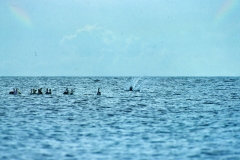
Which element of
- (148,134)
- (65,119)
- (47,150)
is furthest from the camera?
(65,119)

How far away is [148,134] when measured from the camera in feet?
82.9

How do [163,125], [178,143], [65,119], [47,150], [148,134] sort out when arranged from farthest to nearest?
1. [65,119]
2. [163,125]
3. [148,134]
4. [178,143]
5. [47,150]

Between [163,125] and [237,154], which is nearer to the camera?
[237,154]

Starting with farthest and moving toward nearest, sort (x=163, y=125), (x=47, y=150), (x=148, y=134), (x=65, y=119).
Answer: (x=65, y=119) → (x=163, y=125) → (x=148, y=134) → (x=47, y=150)

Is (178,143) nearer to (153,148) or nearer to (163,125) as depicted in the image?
(153,148)

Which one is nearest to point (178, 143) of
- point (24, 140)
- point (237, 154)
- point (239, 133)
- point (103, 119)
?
point (237, 154)

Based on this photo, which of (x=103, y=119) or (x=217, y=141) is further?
(x=103, y=119)

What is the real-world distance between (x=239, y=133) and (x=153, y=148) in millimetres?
7961

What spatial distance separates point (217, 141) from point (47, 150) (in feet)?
32.0

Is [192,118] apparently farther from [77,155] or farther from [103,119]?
[77,155]

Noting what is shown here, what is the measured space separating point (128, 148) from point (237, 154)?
Answer: 5.48 meters

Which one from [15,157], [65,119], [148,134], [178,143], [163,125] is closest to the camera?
[15,157]

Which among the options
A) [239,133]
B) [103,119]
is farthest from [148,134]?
[103,119]

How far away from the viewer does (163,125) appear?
96.4ft
